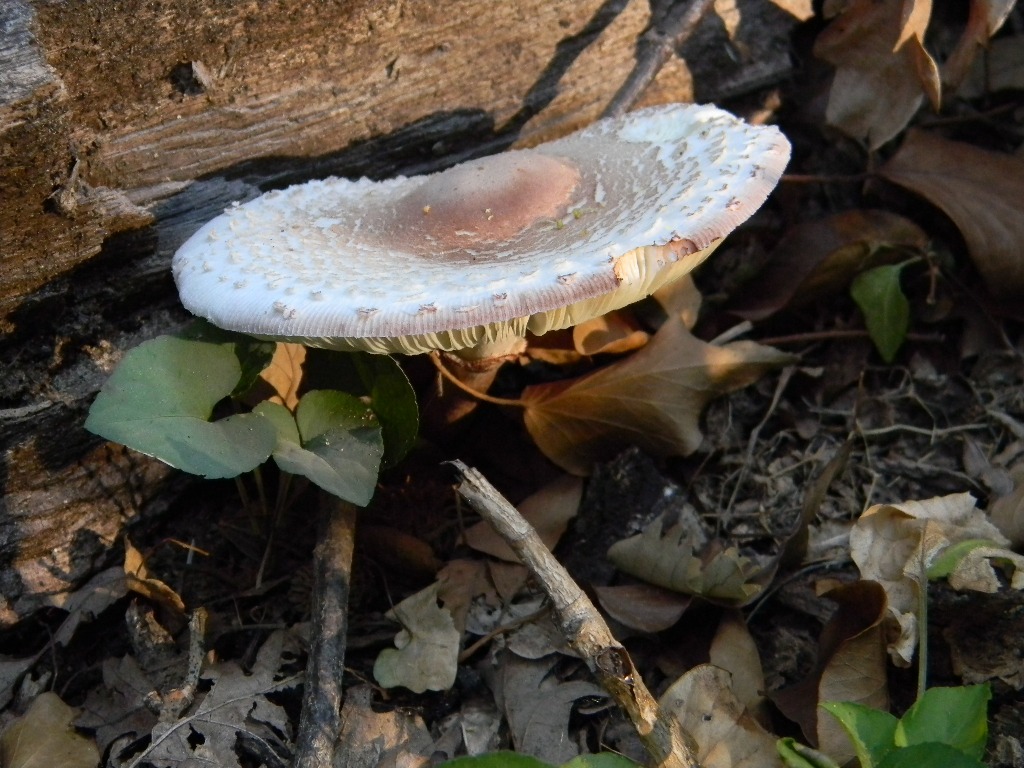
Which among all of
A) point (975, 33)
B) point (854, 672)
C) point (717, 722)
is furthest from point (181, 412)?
point (975, 33)

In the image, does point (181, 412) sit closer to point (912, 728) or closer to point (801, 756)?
point (801, 756)

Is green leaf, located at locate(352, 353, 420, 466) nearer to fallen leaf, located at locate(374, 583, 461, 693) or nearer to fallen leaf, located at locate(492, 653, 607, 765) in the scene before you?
fallen leaf, located at locate(374, 583, 461, 693)

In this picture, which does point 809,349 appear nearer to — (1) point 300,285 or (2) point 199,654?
(1) point 300,285

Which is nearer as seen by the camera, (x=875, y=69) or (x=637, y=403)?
(x=637, y=403)

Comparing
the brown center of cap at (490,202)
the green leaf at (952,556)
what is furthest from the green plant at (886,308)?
the brown center of cap at (490,202)

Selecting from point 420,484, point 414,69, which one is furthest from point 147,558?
point 414,69

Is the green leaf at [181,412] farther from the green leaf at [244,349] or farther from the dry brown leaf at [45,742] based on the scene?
the dry brown leaf at [45,742]

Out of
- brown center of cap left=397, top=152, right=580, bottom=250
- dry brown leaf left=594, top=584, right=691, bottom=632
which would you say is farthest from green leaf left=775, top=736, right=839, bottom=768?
brown center of cap left=397, top=152, right=580, bottom=250
